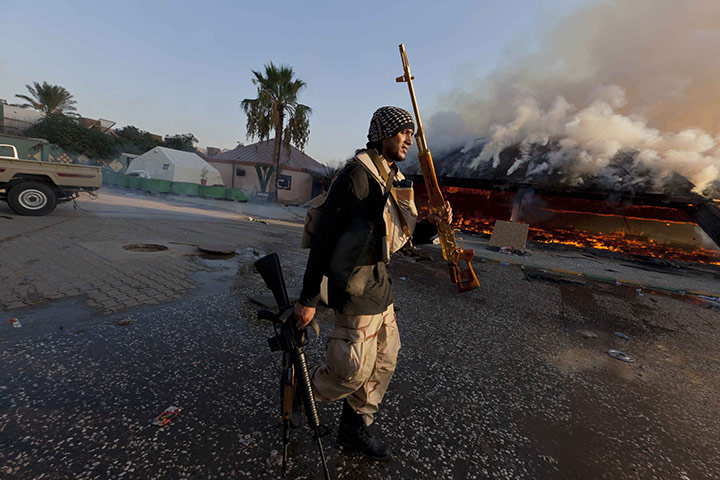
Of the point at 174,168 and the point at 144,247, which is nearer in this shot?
the point at 144,247

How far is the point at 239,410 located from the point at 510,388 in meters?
2.42

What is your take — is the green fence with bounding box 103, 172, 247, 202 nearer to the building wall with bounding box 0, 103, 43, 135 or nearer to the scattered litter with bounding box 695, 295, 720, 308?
the scattered litter with bounding box 695, 295, 720, 308

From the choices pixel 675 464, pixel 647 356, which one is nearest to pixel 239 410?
pixel 675 464

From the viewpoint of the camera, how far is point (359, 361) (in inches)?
65.6

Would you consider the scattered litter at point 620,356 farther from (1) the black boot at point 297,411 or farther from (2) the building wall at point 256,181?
(2) the building wall at point 256,181

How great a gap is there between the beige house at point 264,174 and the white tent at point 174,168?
1734 millimetres

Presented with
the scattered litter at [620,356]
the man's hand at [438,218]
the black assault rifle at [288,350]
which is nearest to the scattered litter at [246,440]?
the black assault rifle at [288,350]

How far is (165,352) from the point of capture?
9.11 feet

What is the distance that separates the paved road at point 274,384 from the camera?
183cm

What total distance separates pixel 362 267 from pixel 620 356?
412cm

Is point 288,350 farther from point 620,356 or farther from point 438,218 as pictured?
point 620,356

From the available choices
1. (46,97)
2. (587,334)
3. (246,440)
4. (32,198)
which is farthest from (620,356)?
(46,97)

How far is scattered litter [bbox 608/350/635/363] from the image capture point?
12.2ft

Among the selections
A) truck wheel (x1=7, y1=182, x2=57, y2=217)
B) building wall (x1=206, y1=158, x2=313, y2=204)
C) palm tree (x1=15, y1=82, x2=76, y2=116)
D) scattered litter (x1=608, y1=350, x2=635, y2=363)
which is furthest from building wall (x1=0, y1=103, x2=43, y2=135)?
scattered litter (x1=608, y1=350, x2=635, y2=363)
